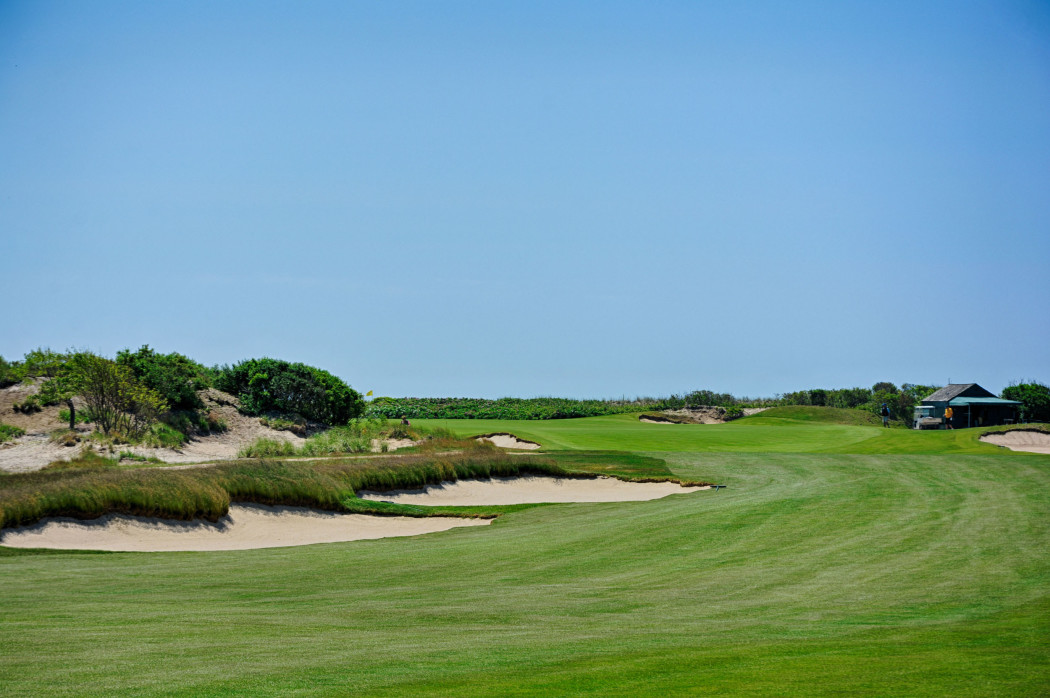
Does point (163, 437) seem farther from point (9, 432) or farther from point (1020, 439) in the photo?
point (1020, 439)

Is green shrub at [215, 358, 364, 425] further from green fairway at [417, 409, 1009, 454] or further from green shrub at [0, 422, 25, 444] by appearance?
green shrub at [0, 422, 25, 444]

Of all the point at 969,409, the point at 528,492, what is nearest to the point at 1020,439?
the point at 969,409

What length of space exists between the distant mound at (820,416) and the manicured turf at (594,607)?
41.7 metres

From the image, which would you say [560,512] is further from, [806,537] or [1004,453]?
[1004,453]

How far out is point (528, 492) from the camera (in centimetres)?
2711

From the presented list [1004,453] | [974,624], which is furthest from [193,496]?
[1004,453]

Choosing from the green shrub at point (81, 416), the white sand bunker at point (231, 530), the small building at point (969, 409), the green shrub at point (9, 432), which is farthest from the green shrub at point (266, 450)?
the small building at point (969, 409)

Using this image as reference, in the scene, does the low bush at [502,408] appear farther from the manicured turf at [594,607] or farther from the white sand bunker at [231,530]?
the manicured turf at [594,607]

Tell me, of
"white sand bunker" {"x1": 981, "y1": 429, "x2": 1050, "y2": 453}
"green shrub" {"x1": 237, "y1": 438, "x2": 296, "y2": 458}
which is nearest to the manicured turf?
"green shrub" {"x1": 237, "y1": 438, "x2": 296, "y2": 458}

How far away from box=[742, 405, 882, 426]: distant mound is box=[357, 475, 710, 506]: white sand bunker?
34946mm

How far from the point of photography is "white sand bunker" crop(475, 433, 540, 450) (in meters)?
41.2

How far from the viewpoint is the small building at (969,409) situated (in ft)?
178

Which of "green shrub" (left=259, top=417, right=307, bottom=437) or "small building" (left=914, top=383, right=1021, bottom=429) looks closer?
"green shrub" (left=259, top=417, right=307, bottom=437)

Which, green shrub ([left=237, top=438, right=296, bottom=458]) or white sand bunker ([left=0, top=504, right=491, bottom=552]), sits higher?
green shrub ([left=237, top=438, right=296, bottom=458])
